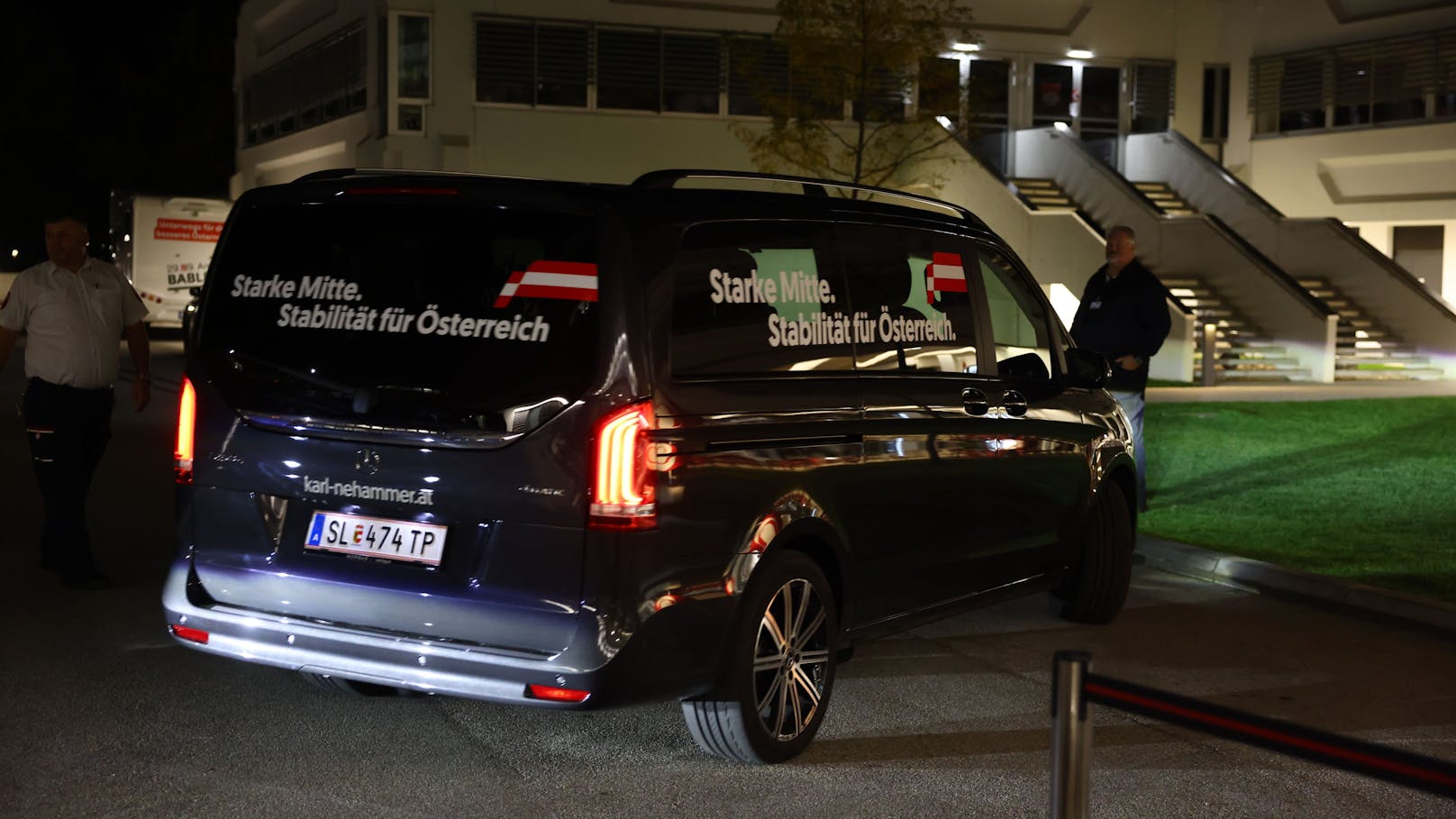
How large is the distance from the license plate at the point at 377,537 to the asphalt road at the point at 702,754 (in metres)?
0.74

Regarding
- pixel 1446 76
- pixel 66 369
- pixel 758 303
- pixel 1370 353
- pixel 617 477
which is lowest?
pixel 617 477

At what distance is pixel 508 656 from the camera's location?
17.1 feet

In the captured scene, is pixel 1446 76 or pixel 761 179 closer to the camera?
pixel 761 179

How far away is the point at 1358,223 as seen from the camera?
35531 mm

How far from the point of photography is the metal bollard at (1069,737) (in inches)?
150

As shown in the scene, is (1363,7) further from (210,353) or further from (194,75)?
(194,75)

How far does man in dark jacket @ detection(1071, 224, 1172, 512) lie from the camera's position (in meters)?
10.9

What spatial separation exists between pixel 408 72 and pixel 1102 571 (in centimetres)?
2628

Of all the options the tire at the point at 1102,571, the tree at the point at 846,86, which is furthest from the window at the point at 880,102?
the tire at the point at 1102,571

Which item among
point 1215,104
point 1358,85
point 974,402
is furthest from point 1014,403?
point 1215,104

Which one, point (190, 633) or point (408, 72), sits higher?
point (408, 72)

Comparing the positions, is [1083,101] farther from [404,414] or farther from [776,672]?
[404,414]

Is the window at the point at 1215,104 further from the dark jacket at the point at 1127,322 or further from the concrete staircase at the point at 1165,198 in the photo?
the dark jacket at the point at 1127,322

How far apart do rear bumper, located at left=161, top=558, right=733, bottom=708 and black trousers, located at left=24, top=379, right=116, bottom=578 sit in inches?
125
